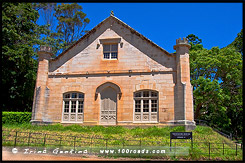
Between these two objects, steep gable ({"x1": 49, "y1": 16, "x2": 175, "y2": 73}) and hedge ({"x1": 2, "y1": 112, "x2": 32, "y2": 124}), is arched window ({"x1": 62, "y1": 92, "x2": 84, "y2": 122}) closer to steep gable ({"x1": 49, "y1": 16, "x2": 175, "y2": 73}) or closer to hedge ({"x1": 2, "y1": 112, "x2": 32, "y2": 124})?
steep gable ({"x1": 49, "y1": 16, "x2": 175, "y2": 73})

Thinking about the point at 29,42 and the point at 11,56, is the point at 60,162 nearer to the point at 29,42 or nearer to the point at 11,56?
the point at 11,56

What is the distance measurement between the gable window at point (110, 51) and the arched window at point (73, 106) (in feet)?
13.6

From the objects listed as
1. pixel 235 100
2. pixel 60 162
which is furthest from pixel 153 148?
pixel 235 100

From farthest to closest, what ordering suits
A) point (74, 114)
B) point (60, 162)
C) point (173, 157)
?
point (74, 114), point (173, 157), point (60, 162)

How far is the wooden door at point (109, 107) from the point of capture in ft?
68.5

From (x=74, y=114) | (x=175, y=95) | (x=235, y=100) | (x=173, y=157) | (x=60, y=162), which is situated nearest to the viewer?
(x=60, y=162)

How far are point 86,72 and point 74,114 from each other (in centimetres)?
378

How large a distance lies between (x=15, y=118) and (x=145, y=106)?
1155 centimetres

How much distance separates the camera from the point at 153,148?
1304cm

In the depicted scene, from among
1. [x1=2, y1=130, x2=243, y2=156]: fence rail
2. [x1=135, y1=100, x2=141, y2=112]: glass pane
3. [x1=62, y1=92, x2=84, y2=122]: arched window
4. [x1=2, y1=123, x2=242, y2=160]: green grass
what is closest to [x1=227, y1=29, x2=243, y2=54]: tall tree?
[x1=2, y1=123, x2=242, y2=160]: green grass

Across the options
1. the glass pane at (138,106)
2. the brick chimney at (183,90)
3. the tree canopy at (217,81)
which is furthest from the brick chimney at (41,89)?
the tree canopy at (217,81)

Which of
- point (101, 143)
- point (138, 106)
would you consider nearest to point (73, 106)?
point (138, 106)

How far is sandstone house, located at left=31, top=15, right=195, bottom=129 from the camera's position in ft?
65.6

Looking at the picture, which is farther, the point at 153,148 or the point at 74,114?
the point at 74,114
